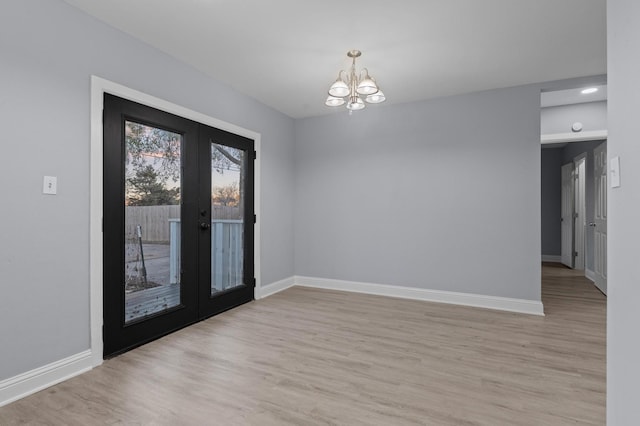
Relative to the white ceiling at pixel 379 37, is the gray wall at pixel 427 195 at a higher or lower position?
lower

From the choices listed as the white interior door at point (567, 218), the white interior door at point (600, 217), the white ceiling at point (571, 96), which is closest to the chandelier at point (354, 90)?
the white ceiling at point (571, 96)

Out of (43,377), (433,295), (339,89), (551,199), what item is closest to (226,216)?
(339,89)

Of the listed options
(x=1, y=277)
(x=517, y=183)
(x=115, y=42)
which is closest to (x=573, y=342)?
(x=517, y=183)

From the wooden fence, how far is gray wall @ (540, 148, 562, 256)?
7792 mm

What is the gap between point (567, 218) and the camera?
279 inches

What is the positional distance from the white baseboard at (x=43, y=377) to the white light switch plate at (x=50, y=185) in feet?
3.83

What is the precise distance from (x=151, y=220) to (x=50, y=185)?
848mm

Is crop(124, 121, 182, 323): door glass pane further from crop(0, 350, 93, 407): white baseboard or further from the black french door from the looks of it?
crop(0, 350, 93, 407): white baseboard

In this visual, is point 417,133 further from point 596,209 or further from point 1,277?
point 1,277

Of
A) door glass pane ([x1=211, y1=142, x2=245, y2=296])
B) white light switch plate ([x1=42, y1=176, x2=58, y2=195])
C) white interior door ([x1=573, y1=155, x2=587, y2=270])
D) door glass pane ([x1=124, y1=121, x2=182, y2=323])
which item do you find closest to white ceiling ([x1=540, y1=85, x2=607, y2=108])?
white interior door ([x1=573, y1=155, x2=587, y2=270])

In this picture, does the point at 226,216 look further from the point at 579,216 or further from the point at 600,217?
the point at 579,216
